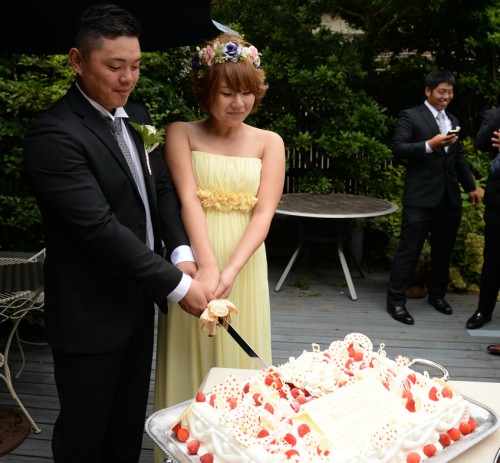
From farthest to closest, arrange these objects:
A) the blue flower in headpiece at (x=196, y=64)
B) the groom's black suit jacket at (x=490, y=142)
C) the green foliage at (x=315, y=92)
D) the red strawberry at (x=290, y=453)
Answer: the green foliage at (x=315, y=92) < the groom's black suit jacket at (x=490, y=142) < the blue flower in headpiece at (x=196, y=64) < the red strawberry at (x=290, y=453)

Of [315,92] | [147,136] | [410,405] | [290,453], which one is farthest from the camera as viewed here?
[315,92]

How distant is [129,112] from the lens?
2191mm

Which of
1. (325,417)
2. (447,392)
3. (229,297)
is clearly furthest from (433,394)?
(229,297)

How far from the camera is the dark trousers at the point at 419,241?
4676mm

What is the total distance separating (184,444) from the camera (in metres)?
1.49

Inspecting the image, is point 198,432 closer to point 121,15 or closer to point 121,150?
point 121,150

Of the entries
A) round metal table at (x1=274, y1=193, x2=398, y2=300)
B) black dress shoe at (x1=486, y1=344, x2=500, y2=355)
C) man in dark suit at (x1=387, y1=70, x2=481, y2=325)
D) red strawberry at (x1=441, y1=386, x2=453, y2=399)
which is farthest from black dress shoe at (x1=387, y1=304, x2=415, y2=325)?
red strawberry at (x1=441, y1=386, x2=453, y2=399)

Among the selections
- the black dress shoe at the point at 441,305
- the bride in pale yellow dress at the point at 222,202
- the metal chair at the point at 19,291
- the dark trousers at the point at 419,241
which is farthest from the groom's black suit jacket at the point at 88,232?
the black dress shoe at the point at 441,305

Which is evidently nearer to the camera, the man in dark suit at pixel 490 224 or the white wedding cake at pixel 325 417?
the white wedding cake at pixel 325 417

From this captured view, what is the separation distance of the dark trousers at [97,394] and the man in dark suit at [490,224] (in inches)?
116

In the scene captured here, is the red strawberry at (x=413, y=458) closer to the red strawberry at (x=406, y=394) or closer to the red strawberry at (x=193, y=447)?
the red strawberry at (x=406, y=394)

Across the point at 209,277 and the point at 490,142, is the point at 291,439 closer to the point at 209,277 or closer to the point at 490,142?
the point at 209,277

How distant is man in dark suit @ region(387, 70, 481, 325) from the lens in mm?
4559

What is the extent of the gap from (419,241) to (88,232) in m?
3.52
